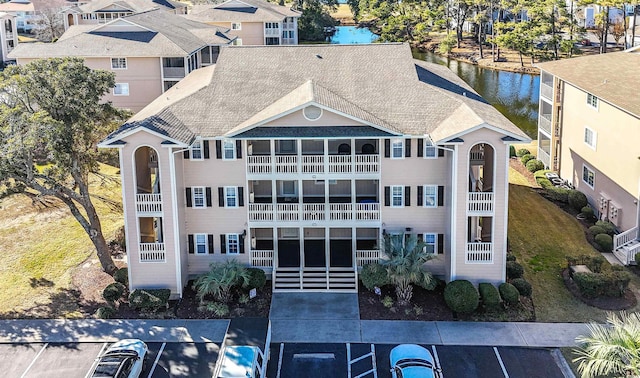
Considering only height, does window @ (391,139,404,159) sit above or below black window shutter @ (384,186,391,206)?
above

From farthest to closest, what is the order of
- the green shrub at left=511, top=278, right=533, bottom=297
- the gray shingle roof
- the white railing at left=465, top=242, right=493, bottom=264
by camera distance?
the gray shingle roof < the green shrub at left=511, top=278, right=533, bottom=297 < the white railing at left=465, top=242, right=493, bottom=264

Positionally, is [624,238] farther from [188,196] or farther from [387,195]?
[188,196]

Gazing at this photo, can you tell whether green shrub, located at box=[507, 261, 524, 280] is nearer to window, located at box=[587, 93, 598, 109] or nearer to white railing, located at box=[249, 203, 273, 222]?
white railing, located at box=[249, 203, 273, 222]

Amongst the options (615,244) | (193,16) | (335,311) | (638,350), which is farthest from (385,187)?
(193,16)

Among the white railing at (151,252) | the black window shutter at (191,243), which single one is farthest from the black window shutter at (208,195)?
the white railing at (151,252)

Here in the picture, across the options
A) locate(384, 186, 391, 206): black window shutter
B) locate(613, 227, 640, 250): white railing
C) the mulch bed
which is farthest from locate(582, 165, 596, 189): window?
locate(384, 186, 391, 206): black window shutter

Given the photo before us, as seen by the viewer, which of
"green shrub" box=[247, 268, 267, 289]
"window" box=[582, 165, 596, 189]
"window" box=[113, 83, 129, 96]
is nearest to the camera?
"green shrub" box=[247, 268, 267, 289]
